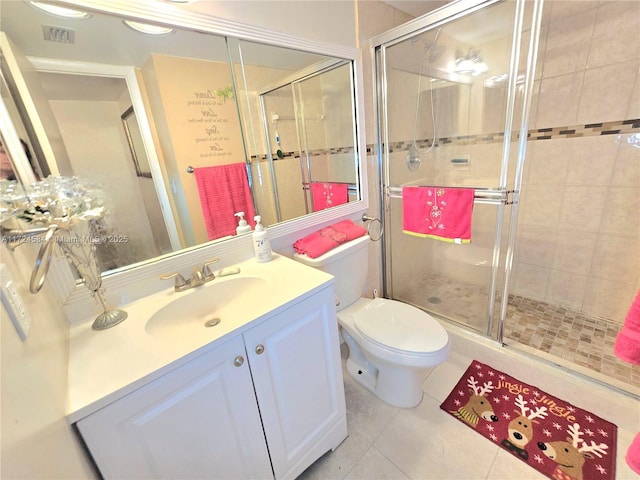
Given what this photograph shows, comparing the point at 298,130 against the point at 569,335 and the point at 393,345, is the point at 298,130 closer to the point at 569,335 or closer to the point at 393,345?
the point at 393,345

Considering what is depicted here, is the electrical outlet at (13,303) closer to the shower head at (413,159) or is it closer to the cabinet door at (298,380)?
the cabinet door at (298,380)

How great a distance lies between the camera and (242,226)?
1.30m

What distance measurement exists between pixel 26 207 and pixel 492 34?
7.03 ft

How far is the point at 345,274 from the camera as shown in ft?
4.91

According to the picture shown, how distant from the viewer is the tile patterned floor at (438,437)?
1168 mm

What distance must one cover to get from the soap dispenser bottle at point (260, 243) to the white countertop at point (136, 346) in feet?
0.71

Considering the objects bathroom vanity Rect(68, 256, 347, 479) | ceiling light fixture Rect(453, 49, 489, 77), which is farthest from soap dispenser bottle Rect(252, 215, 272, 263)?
ceiling light fixture Rect(453, 49, 489, 77)

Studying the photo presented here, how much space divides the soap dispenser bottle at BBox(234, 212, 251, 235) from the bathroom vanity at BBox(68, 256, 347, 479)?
0.52 ft

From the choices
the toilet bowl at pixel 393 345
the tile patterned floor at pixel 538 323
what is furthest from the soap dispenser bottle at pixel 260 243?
the tile patterned floor at pixel 538 323

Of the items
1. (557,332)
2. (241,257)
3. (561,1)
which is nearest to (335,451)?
(241,257)

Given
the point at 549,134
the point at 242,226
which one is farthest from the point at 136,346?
the point at 549,134

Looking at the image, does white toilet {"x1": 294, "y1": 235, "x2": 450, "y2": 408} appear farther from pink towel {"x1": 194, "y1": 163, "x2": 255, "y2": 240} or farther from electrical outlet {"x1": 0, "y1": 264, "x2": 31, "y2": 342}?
electrical outlet {"x1": 0, "y1": 264, "x2": 31, "y2": 342}

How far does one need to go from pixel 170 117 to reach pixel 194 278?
2.07 feet

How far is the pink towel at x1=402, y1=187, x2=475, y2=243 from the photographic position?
1.58 metres
